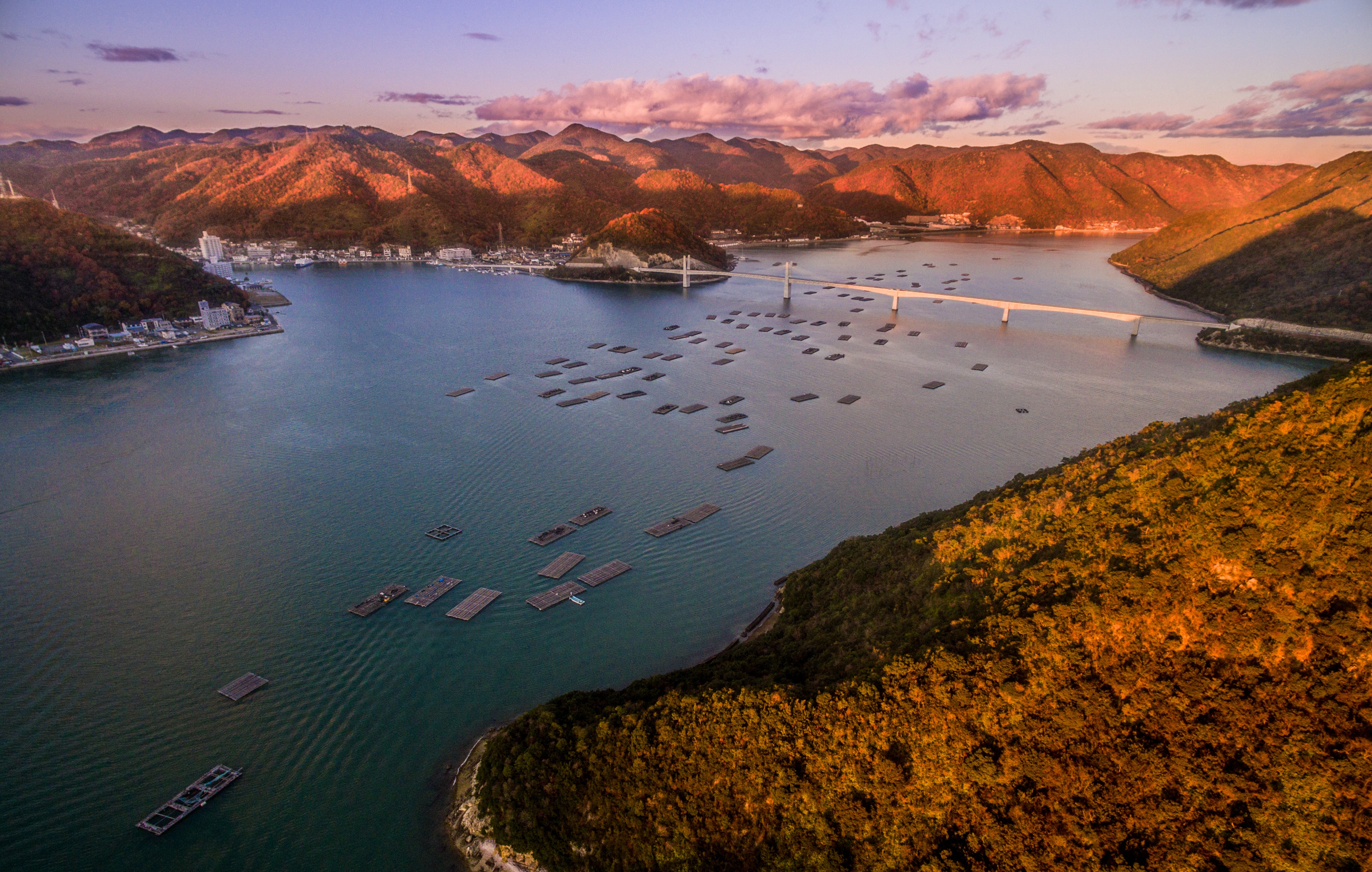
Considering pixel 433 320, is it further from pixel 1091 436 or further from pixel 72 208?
pixel 72 208

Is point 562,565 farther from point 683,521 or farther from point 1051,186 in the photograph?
point 1051,186

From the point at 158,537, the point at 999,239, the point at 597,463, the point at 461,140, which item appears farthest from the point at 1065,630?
the point at 461,140

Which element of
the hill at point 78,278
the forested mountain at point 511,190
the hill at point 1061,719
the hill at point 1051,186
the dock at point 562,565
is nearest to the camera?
the hill at point 1061,719

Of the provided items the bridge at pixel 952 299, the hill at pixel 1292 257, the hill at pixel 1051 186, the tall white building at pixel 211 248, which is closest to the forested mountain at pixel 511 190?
the hill at pixel 1051 186

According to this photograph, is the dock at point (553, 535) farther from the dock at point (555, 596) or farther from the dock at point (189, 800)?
the dock at point (189, 800)

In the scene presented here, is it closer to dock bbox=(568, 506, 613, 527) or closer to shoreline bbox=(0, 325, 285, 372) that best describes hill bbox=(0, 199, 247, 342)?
shoreline bbox=(0, 325, 285, 372)

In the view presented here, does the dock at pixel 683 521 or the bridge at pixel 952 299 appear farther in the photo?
the bridge at pixel 952 299

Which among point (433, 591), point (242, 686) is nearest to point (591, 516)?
point (433, 591)
